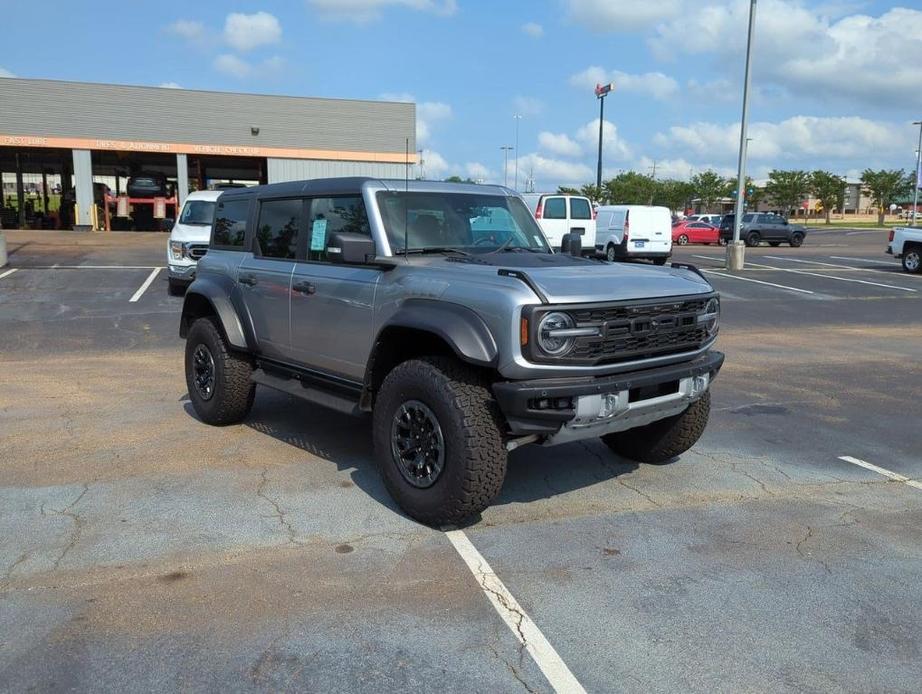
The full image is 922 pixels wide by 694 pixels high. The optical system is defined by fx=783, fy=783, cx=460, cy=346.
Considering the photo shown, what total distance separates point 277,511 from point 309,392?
3.52 feet

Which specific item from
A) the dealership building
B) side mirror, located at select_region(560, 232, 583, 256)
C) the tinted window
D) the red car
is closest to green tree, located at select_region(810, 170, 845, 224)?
the red car

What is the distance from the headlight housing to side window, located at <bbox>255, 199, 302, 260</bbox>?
375 inches

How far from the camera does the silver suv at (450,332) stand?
13.3 feet

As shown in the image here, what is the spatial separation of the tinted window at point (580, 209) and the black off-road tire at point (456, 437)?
18.9 m

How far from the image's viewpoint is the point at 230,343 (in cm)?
615

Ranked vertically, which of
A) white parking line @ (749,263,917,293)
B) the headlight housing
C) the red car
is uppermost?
the red car

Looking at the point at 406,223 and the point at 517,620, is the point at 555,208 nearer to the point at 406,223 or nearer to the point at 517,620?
the point at 406,223

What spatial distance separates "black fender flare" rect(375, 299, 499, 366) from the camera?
404cm

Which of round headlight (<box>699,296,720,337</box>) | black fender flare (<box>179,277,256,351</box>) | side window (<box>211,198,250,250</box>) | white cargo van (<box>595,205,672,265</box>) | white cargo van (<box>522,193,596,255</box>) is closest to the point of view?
round headlight (<box>699,296,720,337</box>)

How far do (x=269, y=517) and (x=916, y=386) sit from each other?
7.29 metres

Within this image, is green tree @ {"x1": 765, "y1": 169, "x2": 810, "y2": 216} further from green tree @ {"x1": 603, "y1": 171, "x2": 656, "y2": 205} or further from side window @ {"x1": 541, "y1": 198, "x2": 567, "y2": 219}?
side window @ {"x1": 541, "y1": 198, "x2": 567, "y2": 219}

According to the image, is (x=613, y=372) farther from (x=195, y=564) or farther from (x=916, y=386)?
(x=916, y=386)

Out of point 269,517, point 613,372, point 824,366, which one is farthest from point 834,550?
point 824,366

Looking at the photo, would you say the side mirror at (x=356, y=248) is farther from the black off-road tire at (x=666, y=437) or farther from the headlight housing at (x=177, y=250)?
the headlight housing at (x=177, y=250)
